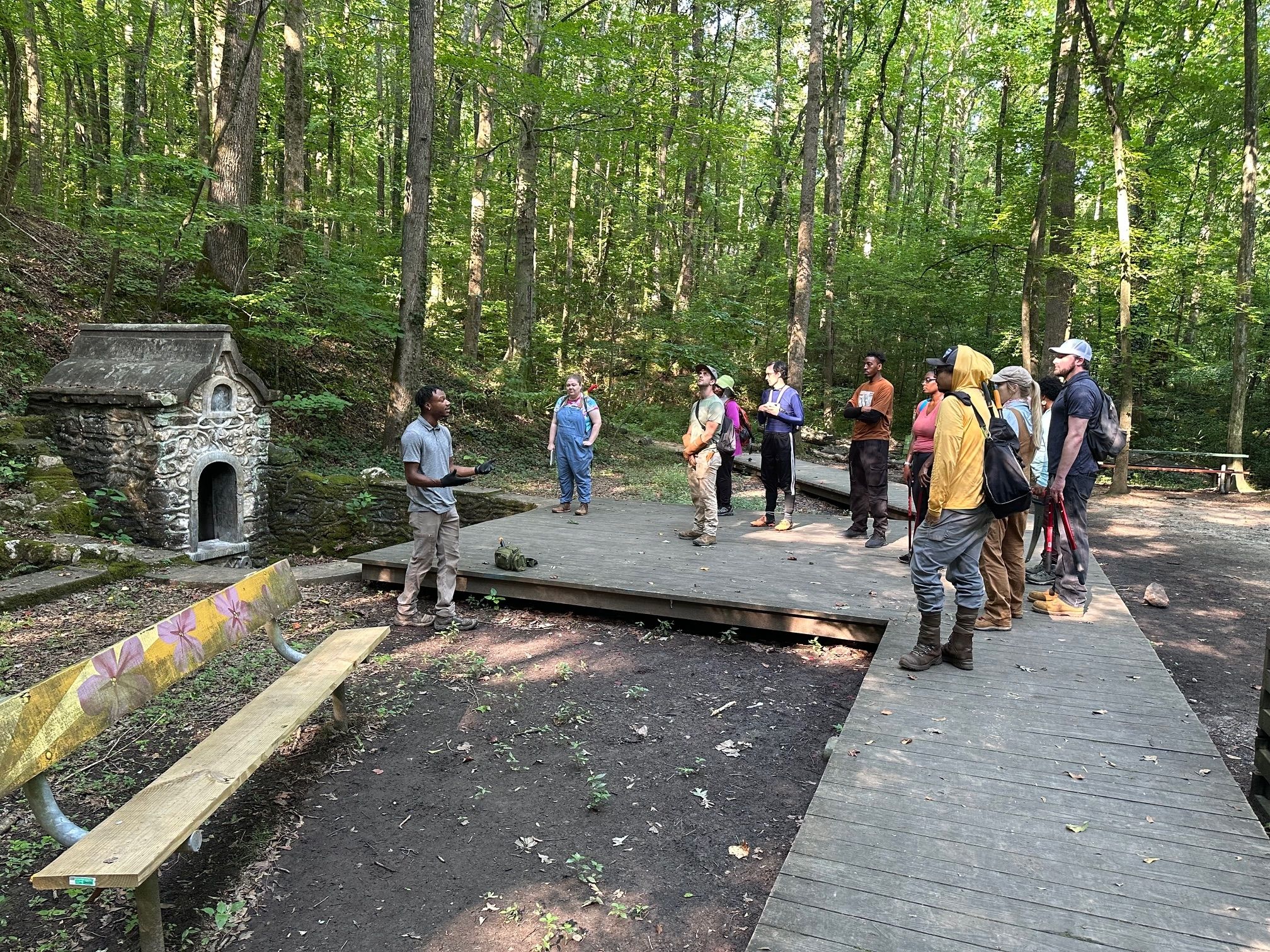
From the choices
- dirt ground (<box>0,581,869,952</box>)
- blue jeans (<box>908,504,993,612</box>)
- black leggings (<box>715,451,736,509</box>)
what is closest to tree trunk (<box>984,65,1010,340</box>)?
black leggings (<box>715,451,736,509</box>)

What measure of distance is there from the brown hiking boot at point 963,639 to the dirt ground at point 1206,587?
144cm

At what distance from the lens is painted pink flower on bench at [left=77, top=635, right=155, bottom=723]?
2.96 m

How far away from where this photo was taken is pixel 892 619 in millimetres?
5480

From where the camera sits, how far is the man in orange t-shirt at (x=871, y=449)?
7359 mm

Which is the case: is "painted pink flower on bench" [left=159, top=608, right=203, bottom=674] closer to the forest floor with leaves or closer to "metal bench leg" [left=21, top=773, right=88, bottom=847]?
the forest floor with leaves

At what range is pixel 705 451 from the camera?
7.59m

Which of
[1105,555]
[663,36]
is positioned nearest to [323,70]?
[663,36]

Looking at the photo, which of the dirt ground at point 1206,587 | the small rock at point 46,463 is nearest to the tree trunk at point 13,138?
the small rock at point 46,463

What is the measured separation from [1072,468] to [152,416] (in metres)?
9.70

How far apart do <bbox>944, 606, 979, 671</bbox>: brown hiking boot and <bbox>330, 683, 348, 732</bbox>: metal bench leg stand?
3.78 meters

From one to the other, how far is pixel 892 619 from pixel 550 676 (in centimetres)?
258

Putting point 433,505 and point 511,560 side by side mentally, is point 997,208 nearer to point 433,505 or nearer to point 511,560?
point 511,560

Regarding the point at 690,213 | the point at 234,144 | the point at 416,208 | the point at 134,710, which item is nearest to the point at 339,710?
the point at 134,710

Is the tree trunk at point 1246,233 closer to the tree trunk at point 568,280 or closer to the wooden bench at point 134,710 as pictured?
the tree trunk at point 568,280
